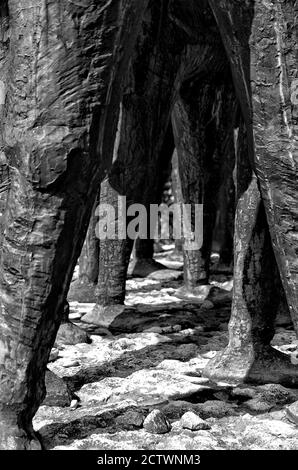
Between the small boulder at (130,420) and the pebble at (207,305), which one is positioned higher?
the pebble at (207,305)

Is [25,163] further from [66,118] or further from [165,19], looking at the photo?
[165,19]

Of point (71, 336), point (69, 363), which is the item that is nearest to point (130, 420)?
point (69, 363)

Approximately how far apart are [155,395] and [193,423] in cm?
39

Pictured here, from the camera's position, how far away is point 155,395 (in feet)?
9.36

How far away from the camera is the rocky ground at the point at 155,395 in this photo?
2.41m

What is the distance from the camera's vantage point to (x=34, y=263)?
216cm

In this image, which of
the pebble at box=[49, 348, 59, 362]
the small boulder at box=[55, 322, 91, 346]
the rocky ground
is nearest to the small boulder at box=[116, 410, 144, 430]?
the rocky ground

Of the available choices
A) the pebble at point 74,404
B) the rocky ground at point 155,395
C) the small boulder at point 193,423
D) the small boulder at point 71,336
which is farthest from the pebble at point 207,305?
the small boulder at point 193,423

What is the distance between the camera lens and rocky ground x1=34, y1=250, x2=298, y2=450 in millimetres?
2406

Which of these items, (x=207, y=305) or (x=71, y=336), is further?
(x=207, y=305)

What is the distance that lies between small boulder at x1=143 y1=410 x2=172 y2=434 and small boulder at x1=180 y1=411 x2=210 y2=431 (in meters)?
0.05

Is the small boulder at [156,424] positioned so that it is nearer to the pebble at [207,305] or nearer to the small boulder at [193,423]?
the small boulder at [193,423]

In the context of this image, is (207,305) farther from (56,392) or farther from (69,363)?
(56,392)

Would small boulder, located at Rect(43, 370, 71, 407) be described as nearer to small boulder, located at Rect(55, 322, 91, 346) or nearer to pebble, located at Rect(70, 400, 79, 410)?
pebble, located at Rect(70, 400, 79, 410)
